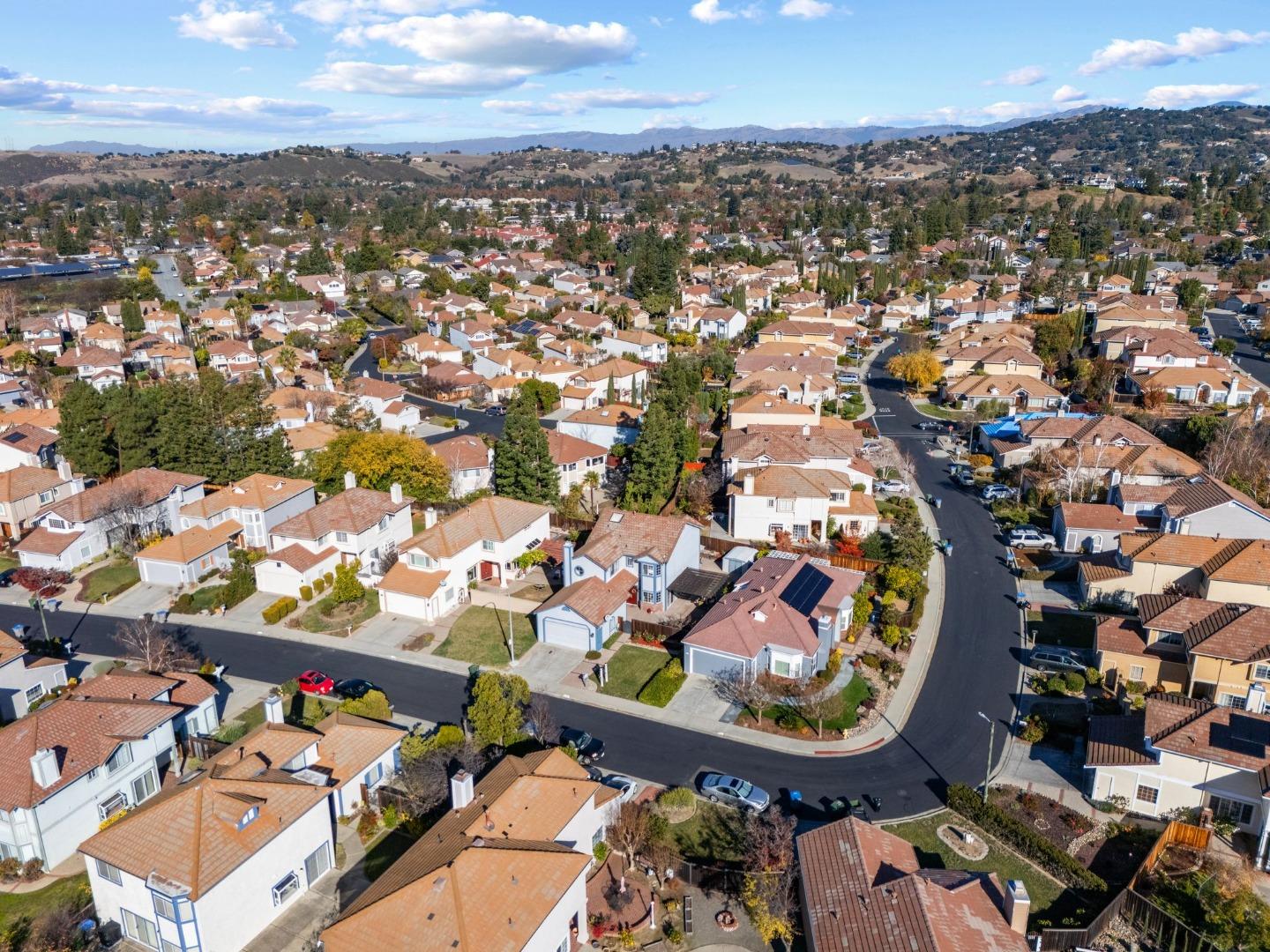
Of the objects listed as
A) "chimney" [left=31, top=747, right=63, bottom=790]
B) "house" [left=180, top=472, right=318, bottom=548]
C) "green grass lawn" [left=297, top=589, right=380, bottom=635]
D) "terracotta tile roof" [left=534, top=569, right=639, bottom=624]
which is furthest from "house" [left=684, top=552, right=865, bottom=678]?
"house" [left=180, top=472, right=318, bottom=548]

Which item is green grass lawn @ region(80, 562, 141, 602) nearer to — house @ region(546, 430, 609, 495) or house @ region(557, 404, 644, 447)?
house @ region(546, 430, 609, 495)

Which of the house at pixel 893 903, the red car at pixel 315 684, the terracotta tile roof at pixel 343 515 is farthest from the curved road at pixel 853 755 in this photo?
the terracotta tile roof at pixel 343 515

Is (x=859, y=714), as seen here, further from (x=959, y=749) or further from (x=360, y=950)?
(x=360, y=950)

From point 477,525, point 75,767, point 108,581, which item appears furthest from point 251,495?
point 75,767

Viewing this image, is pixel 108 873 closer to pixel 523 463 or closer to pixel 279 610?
pixel 279 610

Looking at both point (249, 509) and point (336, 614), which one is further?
point (249, 509)
